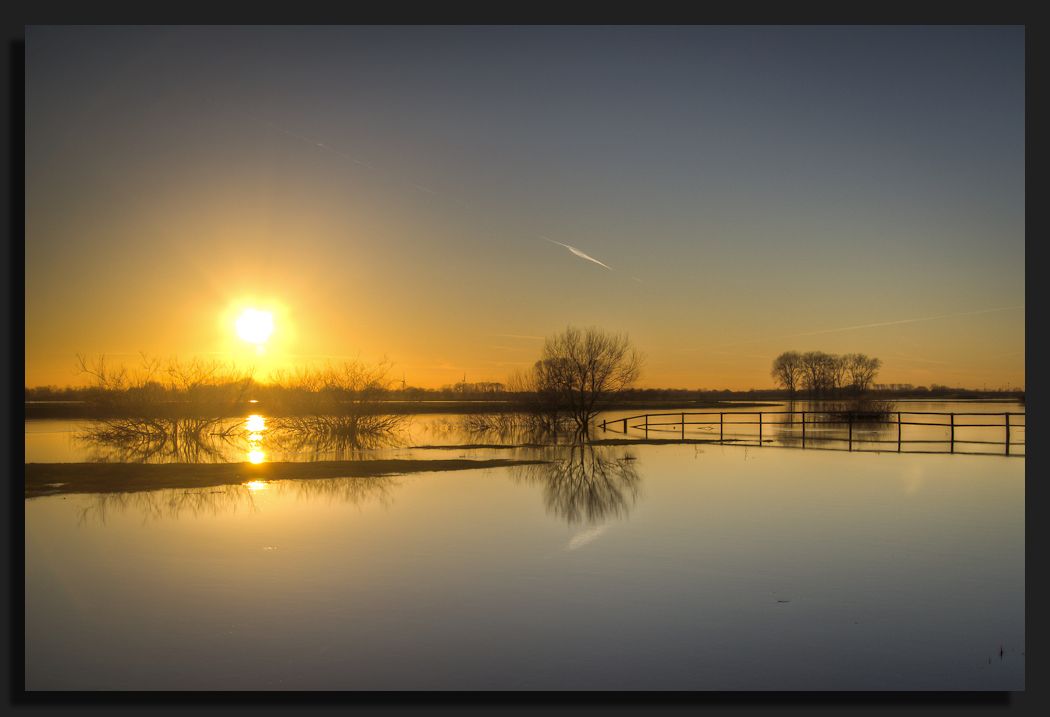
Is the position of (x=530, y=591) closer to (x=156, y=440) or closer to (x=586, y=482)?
(x=586, y=482)

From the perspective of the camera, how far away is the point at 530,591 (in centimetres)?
915

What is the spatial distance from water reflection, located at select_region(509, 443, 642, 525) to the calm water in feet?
0.70

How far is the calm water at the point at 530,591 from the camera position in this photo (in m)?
6.98

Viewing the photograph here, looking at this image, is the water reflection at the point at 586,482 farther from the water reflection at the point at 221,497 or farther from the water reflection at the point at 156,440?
the water reflection at the point at 156,440

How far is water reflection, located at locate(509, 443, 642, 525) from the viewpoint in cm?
1508

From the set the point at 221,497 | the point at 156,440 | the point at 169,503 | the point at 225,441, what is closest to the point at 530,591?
the point at 169,503

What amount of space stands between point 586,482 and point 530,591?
35.1 ft

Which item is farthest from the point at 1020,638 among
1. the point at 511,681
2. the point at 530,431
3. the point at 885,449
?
the point at 530,431

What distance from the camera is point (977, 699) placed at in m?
6.92

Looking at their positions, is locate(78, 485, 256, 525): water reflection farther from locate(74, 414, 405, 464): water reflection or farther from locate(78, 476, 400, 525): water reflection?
locate(74, 414, 405, 464): water reflection

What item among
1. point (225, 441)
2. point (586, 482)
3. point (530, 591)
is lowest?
point (225, 441)

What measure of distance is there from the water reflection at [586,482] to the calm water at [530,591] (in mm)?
215

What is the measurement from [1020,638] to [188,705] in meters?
7.36

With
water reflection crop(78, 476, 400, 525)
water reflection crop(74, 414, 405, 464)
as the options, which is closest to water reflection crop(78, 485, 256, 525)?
water reflection crop(78, 476, 400, 525)
